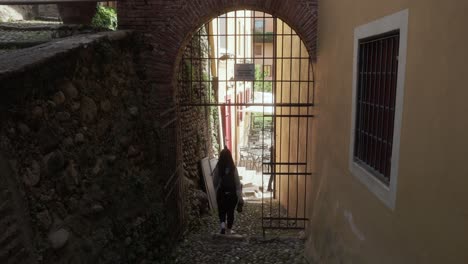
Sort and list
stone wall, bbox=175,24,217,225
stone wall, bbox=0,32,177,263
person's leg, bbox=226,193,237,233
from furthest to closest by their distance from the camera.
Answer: stone wall, bbox=175,24,217,225, person's leg, bbox=226,193,237,233, stone wall, bbox=0,32,177,263

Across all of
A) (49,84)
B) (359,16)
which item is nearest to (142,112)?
(49,84)

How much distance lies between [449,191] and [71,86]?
2.79 m

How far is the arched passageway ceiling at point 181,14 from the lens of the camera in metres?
5.32

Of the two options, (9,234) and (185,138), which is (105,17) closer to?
(185,138)

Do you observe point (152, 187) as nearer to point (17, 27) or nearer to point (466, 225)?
point (17, 27)

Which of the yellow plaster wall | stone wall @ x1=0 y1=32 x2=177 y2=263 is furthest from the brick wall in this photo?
the yellow plaster wall

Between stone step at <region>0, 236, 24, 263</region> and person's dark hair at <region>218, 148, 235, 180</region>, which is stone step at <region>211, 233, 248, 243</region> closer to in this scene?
person's dark hair at <region>218, 148, 235, 180</region>

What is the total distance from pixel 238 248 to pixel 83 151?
11.2 ft

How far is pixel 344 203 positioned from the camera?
3.97 metres

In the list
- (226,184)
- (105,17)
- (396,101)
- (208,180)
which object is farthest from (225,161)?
(396,101)

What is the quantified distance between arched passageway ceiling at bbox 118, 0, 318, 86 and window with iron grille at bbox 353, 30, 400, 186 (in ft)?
6.19

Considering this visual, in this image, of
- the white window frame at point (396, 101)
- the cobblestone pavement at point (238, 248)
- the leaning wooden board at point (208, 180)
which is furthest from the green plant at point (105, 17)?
the white window frame at point (396, 101)

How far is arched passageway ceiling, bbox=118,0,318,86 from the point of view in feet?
17.5

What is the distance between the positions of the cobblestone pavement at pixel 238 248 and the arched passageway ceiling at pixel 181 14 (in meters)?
2.86
